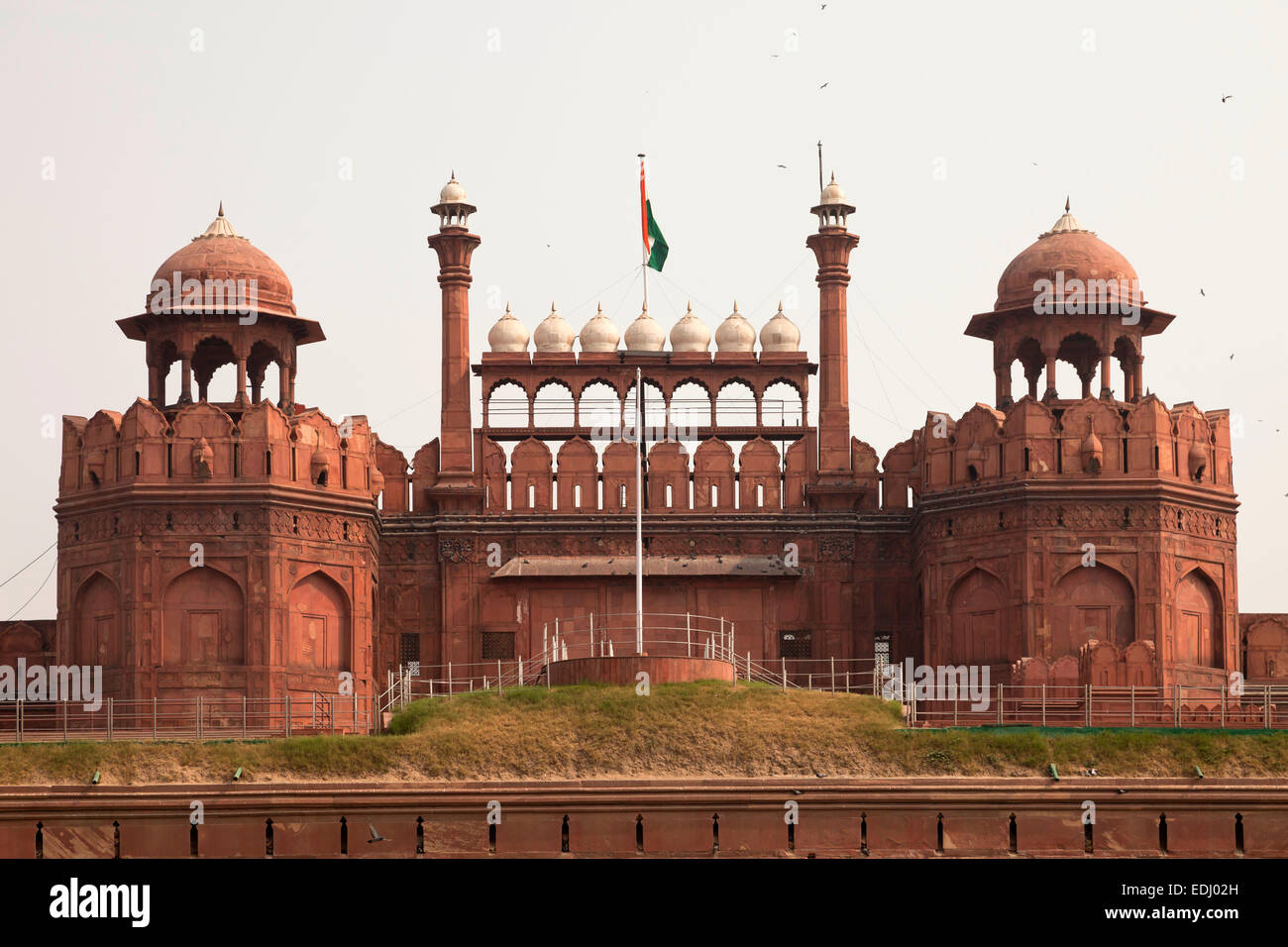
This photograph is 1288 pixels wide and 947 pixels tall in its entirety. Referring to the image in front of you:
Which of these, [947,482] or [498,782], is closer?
[498,782]

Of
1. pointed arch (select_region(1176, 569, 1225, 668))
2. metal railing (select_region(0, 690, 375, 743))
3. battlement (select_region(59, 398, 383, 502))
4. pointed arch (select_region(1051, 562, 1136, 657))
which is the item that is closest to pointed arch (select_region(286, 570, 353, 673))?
metal railing (select_region(0, 690, 375, 743))

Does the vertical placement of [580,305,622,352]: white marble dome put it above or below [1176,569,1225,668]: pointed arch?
above

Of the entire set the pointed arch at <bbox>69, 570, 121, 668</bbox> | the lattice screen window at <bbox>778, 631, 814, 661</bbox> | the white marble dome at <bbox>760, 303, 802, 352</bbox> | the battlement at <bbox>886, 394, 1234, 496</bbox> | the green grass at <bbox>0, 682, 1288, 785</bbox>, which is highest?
the white marble dome at <bbox>760, 303, 802, 352</bbox>

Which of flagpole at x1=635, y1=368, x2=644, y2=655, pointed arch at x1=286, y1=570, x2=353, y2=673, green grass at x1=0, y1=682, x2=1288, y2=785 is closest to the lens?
green grass at x1=0, y1=682, x2=1288, y2=785

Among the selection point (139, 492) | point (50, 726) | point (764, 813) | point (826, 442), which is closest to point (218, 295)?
point (139, 492)

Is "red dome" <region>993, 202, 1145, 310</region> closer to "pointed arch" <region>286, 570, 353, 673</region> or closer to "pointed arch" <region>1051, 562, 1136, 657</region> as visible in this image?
"pointed arch" <region>1051, 562, 1136, 657</region>

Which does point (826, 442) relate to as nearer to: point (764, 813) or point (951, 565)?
point (951, 565)

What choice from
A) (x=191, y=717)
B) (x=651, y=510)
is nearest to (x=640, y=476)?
(x=651, y=510)
